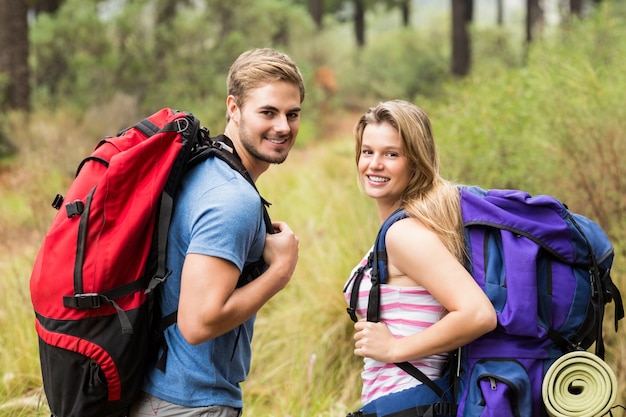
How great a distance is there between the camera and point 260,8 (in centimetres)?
1642

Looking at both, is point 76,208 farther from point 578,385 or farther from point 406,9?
point 406,9

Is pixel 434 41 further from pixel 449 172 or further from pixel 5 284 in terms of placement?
pixel 5 284

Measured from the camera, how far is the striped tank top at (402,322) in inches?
96.2

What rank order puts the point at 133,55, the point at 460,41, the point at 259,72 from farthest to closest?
the point at 460,41, the point at 133,55, the point at 259,72

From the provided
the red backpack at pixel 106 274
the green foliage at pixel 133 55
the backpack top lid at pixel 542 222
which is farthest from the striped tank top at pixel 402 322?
the green foliage at pixel 133 55

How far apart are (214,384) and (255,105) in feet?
3.15

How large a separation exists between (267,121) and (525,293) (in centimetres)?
104

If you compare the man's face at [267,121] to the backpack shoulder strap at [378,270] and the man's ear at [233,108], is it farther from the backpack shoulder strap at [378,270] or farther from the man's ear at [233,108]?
the backpack shoulder strap at [378,270]

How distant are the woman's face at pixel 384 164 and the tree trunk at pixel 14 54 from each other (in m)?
11.2

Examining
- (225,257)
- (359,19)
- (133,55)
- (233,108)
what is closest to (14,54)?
(133,55)

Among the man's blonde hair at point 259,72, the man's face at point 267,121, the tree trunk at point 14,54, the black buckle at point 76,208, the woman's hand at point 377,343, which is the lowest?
the woman's hand at point 377,343

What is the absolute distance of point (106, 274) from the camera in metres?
2.15


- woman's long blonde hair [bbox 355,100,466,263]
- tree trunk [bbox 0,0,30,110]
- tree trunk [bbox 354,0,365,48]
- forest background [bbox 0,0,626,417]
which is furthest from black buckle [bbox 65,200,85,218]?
tree trunk [bbox 354,0,365,48]

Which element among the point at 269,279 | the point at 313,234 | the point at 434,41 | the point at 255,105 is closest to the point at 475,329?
the point at 269,279
